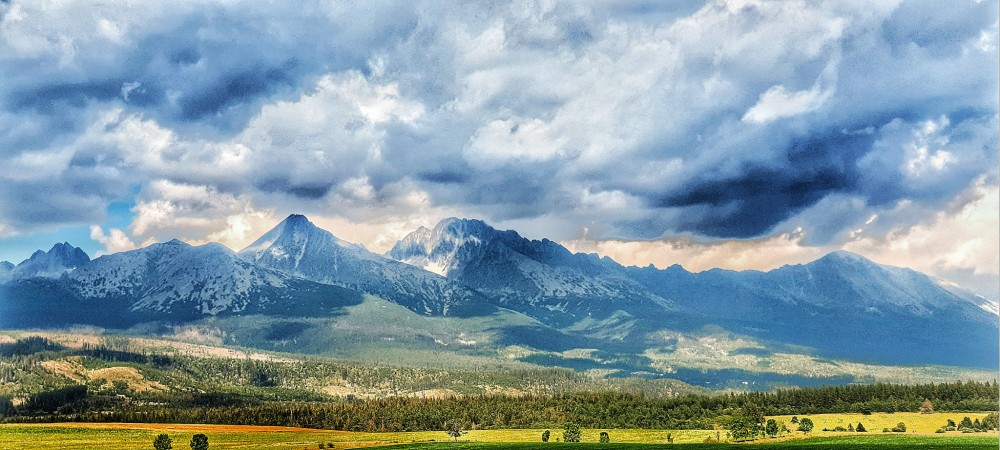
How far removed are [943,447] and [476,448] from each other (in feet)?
353

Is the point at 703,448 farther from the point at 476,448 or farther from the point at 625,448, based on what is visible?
the point at 476,448

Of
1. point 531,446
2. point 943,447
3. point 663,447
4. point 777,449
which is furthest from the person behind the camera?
point 531,446

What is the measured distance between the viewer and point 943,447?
153000 mm

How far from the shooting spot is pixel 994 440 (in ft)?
555

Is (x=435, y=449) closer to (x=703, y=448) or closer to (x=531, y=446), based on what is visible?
(x=531, y=446)

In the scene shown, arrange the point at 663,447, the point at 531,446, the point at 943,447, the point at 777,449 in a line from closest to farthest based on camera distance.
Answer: the point at 943,447 → the point at 777,449 → the point at 663,447 → the point at 531,446

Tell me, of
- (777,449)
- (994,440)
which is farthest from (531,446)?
(994,440)

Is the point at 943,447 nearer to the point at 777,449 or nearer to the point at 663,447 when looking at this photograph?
the point at 777,449

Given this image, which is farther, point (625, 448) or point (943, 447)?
point (625, 448)

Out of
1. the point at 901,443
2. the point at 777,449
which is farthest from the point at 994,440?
the point at 777,449

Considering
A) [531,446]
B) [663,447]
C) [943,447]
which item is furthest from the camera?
[531,446]

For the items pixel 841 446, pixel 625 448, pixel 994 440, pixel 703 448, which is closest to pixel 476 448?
pixel 625 448

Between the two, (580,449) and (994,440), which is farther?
(580,449)

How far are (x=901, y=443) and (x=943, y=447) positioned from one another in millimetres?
17940
